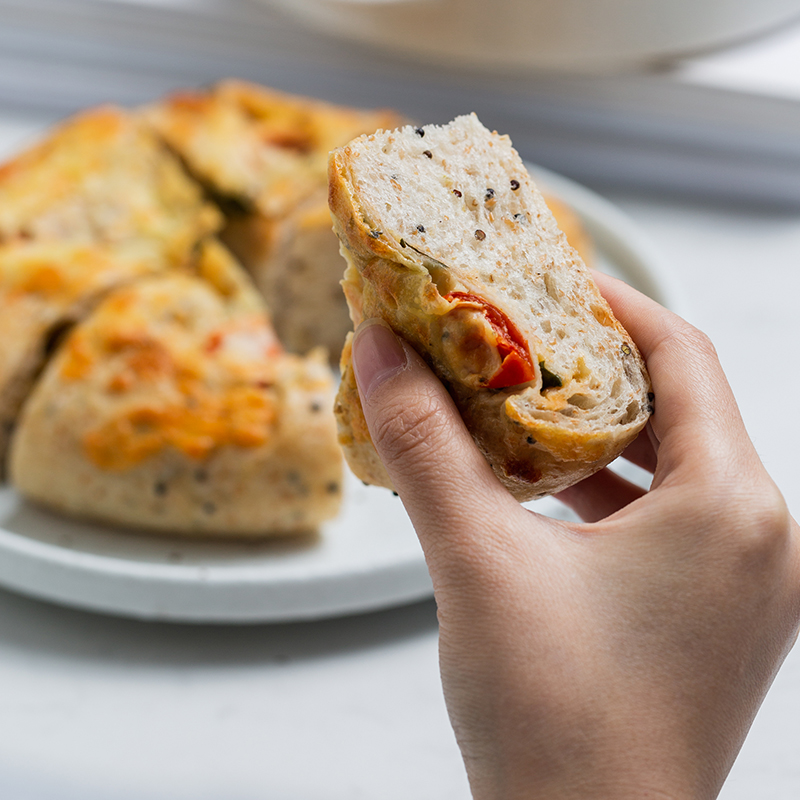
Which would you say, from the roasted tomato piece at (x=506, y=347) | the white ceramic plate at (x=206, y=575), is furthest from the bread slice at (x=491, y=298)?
the white ceramic plate at (x=206, y=575)

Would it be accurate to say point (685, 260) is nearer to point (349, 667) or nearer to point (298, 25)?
point (298, 25)

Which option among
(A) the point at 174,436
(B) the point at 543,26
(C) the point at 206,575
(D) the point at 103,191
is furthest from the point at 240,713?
(B) the point at 543,26

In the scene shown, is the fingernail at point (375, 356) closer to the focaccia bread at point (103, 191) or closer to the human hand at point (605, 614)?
the human hand at point (605, 614)

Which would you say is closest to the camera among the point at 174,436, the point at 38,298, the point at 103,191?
the point at 174,436

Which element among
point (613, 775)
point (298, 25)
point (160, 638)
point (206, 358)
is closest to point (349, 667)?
point (160, 638)

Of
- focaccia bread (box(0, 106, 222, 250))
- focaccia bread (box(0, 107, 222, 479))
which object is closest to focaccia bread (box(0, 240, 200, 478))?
focaccia bread (box(0, 107, 222, 479))

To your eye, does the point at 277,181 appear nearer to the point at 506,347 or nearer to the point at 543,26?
the point at 543,26
